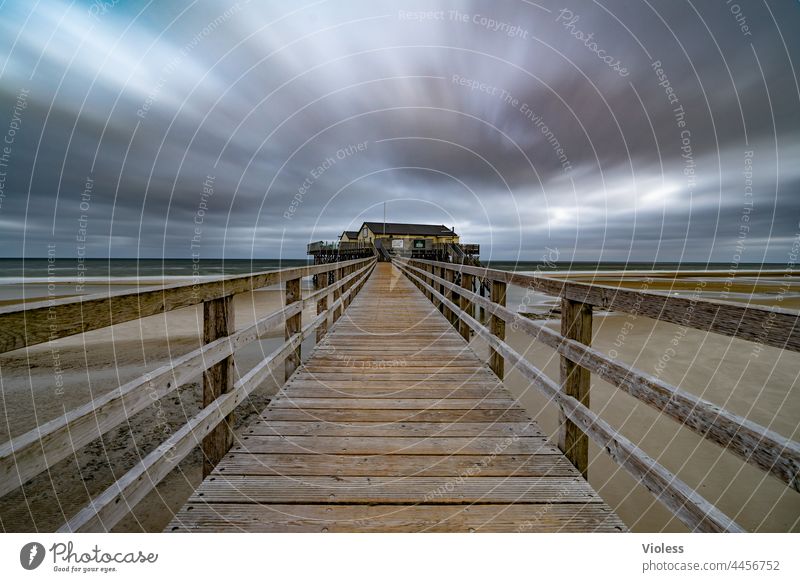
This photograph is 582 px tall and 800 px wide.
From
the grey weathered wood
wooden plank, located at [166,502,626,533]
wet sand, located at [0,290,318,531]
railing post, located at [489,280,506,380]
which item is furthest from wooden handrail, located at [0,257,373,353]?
the grey weathered wood

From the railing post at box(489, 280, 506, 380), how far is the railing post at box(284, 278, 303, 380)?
2.09 meters

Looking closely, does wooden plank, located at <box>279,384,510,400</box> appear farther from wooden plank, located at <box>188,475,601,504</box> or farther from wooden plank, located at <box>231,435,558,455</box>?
wooden plank, located at <box>188,475,601,504</box>

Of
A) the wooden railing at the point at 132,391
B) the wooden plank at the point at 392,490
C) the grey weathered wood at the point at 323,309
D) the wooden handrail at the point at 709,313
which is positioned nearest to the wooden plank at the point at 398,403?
the wooden railing at the point at 132,391

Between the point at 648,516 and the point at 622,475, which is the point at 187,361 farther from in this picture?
the point at 622,475

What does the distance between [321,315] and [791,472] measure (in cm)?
467

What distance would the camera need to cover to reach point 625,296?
6.09 ft

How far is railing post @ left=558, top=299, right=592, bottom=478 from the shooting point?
7.48ft

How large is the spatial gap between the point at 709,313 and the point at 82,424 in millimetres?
2376

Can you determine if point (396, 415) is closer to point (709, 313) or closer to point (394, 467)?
point (394, 467)

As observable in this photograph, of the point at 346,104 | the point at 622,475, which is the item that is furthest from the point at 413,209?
the point at 622,475

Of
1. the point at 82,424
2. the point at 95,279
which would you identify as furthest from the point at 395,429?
the point at 95,279

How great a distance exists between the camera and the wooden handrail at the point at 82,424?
3.50 ft

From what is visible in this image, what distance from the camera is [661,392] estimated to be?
1.49 meters

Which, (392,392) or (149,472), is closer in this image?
(149,472)
